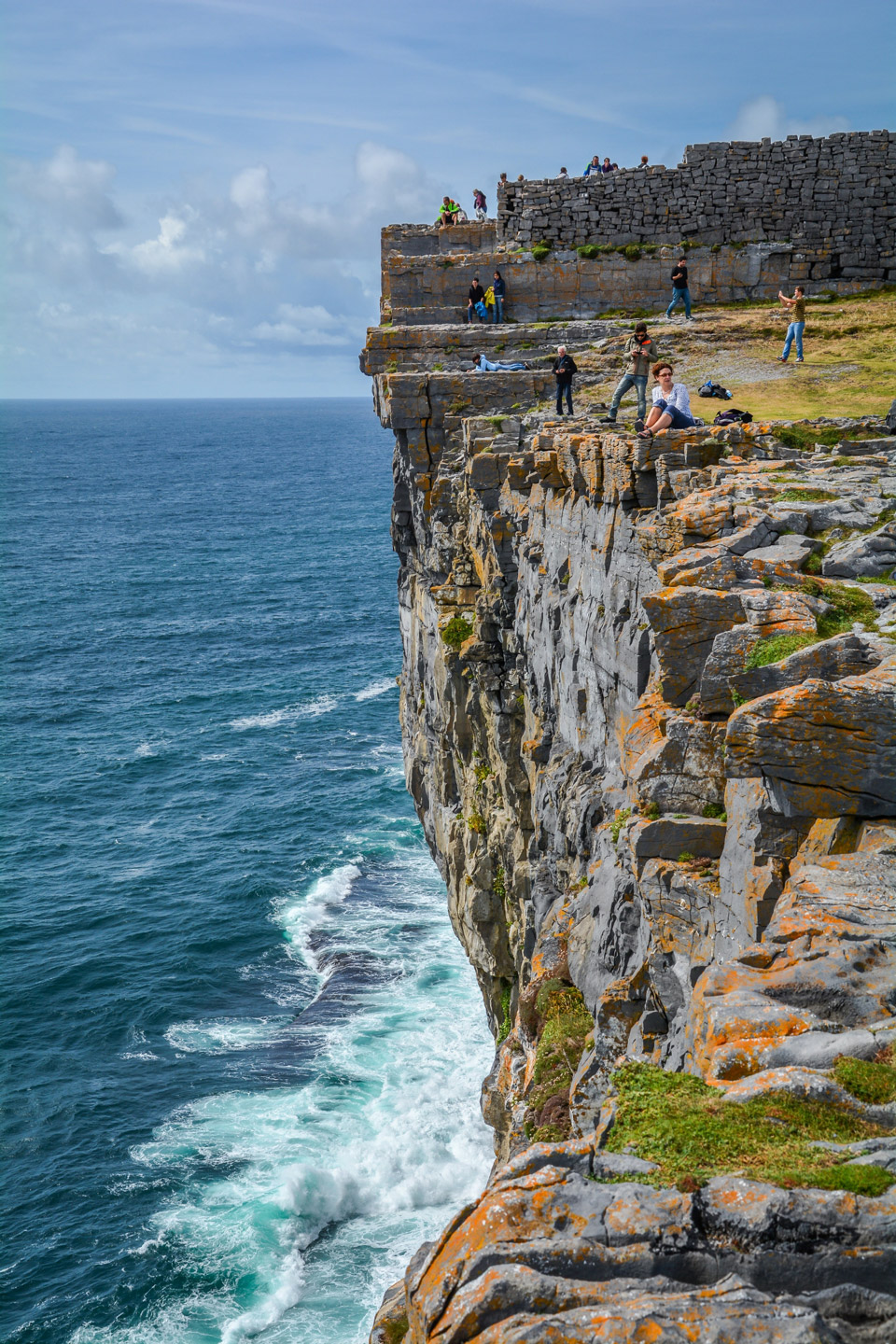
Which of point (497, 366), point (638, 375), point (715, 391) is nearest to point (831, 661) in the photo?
point (638, 375)

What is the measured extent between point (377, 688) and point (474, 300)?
1479 inches

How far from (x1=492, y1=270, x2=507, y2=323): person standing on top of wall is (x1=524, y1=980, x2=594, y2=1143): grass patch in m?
23.6

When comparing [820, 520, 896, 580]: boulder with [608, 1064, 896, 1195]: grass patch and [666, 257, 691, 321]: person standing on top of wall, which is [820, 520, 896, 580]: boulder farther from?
[666, 257, 691, 321]: person standing on top of wall

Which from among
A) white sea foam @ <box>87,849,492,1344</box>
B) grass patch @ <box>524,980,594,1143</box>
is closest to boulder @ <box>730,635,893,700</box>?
grass patch @ <box>524,980,594,1143</box>

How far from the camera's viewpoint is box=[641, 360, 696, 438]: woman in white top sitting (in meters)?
18.8

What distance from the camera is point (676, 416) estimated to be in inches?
751

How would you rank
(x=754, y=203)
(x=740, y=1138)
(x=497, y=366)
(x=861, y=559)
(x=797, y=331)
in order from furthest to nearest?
(x=754, y=203) < (x=497, y=366) < (x=797, y=331) < (x=861, y=559) < (x=740, y=1138)

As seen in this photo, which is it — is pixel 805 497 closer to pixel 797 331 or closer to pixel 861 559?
pixel 861 559

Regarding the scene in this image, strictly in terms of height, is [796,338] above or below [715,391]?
above

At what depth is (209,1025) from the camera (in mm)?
37250

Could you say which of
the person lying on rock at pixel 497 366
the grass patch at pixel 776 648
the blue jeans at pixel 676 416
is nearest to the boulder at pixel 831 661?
the grass patch at pixel 776 648

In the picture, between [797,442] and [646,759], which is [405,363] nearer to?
[797,442]

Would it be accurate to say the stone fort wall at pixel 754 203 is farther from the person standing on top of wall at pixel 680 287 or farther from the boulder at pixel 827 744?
the boulder at pixel 827 744

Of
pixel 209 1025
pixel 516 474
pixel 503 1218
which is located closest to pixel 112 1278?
pixel 209 1025
